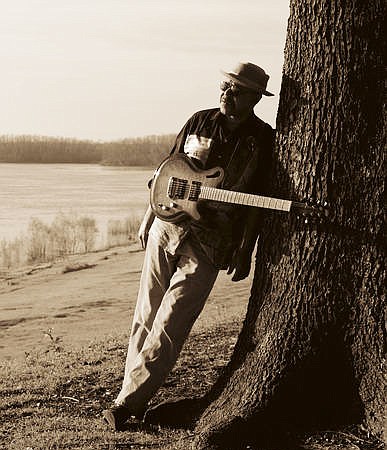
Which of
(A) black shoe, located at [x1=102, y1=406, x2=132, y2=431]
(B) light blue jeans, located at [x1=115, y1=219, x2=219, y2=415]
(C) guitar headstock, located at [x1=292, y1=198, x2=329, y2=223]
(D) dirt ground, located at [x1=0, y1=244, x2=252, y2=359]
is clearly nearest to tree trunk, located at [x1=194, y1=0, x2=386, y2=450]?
(C) guitar headstock, located at [x1=292, y1=198, x2=329, y2=223]

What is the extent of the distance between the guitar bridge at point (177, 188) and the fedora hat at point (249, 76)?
0.61m

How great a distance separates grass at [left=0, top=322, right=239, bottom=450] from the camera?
186 inches

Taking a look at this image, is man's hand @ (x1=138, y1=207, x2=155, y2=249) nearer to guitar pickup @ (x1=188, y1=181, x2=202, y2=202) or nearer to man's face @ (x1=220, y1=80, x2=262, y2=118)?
guitar pickup @ (x1=188, y1=181, x2=202, y2=202)

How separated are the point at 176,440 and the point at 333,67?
212 cm

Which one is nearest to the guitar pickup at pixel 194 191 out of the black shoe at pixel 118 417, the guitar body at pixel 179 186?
the guitar body at pixel 179 186

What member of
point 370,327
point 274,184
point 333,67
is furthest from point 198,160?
point 370,327

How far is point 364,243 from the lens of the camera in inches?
178

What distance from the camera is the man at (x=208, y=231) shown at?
4660mm

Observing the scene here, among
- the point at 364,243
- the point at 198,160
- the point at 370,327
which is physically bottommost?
the point at 370,327

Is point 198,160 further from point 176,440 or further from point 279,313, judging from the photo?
point 176,440

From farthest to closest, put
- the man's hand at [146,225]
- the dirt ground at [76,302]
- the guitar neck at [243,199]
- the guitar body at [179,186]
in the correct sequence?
the dirt ground at [76,302], the man's hand at [146,225], the guitar body at [179,186], the guitar neck at [243,199]

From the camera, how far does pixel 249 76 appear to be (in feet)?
15.2

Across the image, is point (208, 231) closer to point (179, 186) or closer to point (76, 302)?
point (179, 186)

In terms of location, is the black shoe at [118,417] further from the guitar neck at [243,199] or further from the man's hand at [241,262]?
the guitar neck at [243,199]
